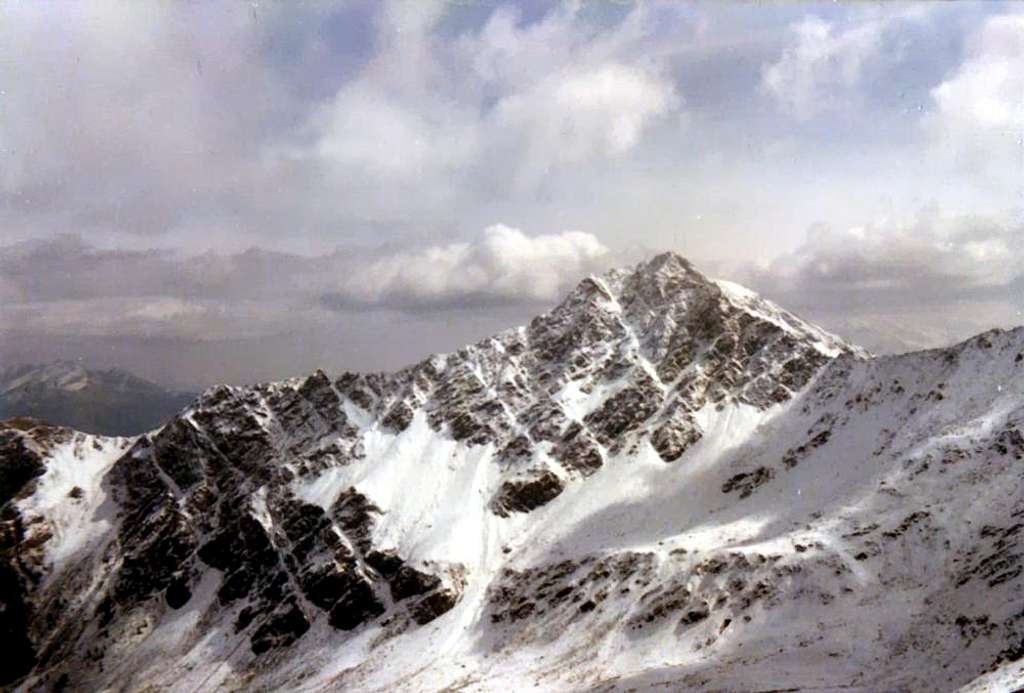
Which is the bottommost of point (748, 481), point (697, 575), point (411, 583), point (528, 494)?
point (697, 575)

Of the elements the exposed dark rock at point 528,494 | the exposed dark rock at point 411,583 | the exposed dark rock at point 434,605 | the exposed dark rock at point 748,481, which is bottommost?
the exposed dark rock at point 434,605

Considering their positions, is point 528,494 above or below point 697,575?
above

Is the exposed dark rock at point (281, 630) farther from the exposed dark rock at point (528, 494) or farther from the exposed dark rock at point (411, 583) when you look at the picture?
the exposed dark rock at point (528, 494)

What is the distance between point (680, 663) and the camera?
119 meters

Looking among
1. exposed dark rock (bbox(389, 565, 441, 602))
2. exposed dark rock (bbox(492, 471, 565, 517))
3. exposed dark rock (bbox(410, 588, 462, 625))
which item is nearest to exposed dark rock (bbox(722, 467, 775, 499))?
exposed dark rock (bbox(492, 471, 565, 517))

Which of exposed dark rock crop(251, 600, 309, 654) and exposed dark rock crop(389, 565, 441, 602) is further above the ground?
exposed dark rock crop(389, 565, 441, 602)

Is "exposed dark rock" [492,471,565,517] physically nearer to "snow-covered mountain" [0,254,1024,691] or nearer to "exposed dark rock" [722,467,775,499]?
"snow-covered mountain" [0,254,1024,691]

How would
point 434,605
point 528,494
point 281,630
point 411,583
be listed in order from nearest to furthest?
point 434,605
point 411,583
point 281,630
point 528,494

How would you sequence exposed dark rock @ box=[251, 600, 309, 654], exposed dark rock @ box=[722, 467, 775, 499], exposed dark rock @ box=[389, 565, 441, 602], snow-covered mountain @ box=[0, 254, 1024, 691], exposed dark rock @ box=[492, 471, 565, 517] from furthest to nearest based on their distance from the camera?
exposed dark rock @ box=[492, 471, 565, 517], exposed dark rock @ box=[251, 600, 309, 654], exposed dark rock @ box=[389, 565, 441, 602], exposed dark rock @ box=[722, 467, 775, 499], snow-covered mountain @ box=[0, 254, 1024, 691]

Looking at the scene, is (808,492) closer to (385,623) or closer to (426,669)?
(426,669)

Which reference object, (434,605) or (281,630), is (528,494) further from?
(281,630)

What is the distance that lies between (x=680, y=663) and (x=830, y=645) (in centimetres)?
2159

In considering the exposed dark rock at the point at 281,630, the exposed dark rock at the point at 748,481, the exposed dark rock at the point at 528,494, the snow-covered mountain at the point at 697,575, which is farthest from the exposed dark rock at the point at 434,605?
the exposed dark rock at the point at 748,481

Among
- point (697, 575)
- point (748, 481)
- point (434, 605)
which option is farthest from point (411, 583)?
point (748, 481)
